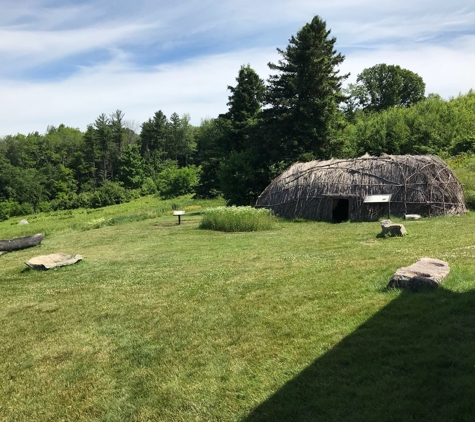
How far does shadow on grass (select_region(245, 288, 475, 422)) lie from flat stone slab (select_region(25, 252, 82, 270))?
29.6 feet

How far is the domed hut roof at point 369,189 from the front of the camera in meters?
16.6

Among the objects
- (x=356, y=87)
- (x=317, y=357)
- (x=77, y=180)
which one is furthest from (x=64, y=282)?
(x=77, y=180)

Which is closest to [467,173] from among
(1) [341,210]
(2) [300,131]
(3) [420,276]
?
(1) [341,210]

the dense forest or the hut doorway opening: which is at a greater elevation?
the dense forest

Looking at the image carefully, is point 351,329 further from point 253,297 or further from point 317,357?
point 253,297

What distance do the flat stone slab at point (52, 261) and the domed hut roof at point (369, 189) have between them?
34.6 ft

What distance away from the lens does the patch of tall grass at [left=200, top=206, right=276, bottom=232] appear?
16750 millimetres

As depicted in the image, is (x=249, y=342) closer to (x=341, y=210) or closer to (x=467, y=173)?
(x=341, y=210)

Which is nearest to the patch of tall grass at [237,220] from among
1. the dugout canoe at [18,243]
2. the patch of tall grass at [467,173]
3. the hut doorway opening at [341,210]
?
the hut doorway opening at [341,210]

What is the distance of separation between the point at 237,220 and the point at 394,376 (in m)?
13.2

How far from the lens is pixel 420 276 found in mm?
5938

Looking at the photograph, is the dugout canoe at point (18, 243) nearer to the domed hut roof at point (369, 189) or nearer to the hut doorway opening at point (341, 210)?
the domed hut roof at point (369, 189)

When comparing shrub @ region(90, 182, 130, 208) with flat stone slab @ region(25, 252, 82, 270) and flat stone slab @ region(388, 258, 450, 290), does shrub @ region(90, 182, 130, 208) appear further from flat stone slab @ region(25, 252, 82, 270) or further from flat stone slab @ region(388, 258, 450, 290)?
flat stone slab @ region(388, 258, 450, 290)

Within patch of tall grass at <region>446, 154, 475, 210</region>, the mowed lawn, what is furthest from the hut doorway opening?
the mowed lawn
